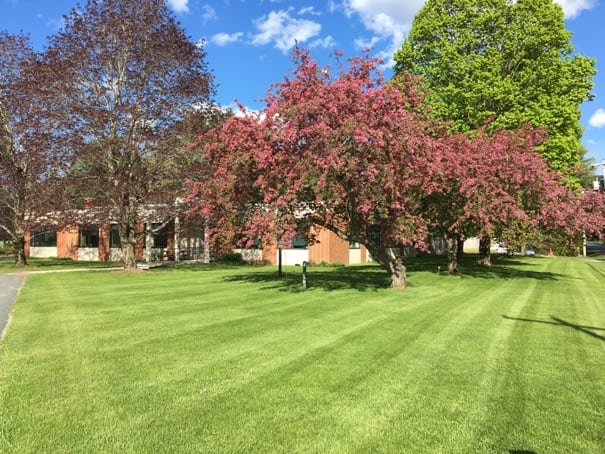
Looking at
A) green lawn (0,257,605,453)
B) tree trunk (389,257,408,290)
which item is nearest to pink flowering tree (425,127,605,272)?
tree trunk (389,257,408,290)

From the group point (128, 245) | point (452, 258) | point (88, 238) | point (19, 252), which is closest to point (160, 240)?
point (88, 238)

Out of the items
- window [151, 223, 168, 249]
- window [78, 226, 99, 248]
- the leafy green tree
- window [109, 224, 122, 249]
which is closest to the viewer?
the leafy green tree

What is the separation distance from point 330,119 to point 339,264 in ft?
64.1

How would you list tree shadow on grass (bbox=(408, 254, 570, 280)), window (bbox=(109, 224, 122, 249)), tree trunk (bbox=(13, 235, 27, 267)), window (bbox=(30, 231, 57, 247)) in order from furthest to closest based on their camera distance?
window (bbox=(30, 231, 57, 247)) → window (bbox=(109, 224, 122, 249)) → tree trunk (bbox=(13, 235, 27, 267)) → tree shadow on grass (bbox=(408, 254, 570, 280))

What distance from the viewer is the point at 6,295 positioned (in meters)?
14.4

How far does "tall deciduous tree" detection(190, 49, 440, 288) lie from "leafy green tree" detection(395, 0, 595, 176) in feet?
39.9

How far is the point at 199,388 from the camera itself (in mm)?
5469

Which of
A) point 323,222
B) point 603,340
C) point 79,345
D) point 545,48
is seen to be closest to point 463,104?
point 545,48

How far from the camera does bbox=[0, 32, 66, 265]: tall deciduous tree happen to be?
943 inches

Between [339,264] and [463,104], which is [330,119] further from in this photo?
[339,264]

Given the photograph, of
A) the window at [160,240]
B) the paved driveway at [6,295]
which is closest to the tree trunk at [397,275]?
the paved driveway at [6,295]

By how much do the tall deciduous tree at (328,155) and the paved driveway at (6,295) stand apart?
6.25 metres

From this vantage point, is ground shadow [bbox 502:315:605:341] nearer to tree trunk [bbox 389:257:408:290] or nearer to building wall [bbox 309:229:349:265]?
tree trunk [bbox 389:257:408:290]

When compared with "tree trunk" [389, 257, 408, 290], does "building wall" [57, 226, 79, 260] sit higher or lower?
higher
